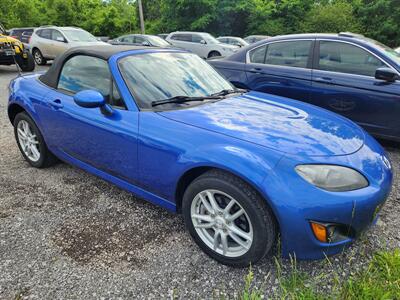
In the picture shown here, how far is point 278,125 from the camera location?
2389 mm

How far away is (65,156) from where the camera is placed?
132 inches

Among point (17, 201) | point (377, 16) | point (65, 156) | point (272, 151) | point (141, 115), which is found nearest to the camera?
point (272, 151)

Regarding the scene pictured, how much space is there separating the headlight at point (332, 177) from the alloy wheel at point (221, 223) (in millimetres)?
450

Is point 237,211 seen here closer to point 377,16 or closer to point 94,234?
point 94,234

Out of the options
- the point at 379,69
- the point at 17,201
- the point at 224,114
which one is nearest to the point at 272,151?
the point at 224,114

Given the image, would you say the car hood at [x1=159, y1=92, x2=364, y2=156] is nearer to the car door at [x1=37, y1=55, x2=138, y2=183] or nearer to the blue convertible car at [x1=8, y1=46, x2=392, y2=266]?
the blue convertible car at [x1=8, y1=46, x2=392, y2=266]

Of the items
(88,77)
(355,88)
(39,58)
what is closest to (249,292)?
(88,77)

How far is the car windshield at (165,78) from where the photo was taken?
8.82 feet

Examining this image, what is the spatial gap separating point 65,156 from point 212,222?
1851 mm

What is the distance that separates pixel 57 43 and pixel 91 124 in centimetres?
1164

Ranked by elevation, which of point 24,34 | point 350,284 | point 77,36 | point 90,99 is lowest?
point 24,34

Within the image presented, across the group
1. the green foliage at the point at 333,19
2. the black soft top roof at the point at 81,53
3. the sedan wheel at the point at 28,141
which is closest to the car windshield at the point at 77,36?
the sedan wheel at the point at 28,141

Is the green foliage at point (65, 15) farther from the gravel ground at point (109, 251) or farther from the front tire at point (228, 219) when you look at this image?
the front tire at point (228, 219)

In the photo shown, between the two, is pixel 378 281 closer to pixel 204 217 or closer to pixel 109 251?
pixel 204 217
